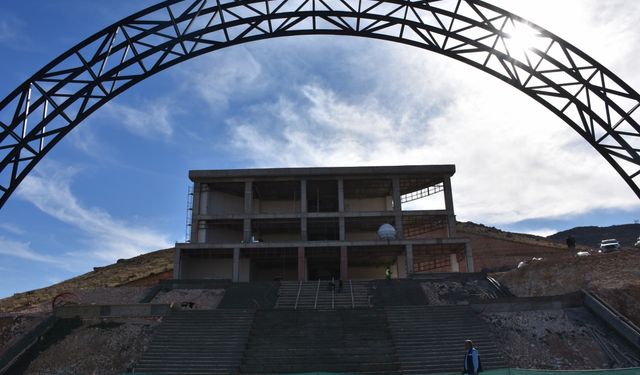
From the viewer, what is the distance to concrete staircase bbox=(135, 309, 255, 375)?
19828mm

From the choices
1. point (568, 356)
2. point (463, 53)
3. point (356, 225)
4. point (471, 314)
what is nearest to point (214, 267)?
point (356, 225)

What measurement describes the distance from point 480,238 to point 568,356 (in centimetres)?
3911

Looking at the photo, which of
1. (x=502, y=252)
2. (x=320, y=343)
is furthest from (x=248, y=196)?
(x=502, y=252)

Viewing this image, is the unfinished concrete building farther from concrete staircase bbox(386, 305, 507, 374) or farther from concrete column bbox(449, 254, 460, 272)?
concrete staircase bbox(386, 305, 507, 374)

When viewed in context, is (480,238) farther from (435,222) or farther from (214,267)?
(214,267)

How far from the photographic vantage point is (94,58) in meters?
14.5

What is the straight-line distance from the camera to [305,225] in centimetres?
4678

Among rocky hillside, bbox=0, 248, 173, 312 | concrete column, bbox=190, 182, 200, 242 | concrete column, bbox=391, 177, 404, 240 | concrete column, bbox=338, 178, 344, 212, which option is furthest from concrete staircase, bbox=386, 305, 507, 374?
rocky hillside, bbox=0, 248, 173, 312

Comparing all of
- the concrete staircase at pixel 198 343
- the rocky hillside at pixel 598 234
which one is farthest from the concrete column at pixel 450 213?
the rocky hillside at pixel 598 234

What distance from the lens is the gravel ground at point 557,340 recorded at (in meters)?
19.4

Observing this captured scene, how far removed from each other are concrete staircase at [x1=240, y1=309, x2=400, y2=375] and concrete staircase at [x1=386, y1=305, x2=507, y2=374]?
0.60 meters

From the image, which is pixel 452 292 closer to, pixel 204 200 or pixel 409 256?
pixel 409 256

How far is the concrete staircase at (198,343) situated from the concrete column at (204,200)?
74.8 ft

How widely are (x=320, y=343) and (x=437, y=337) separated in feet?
16.7
